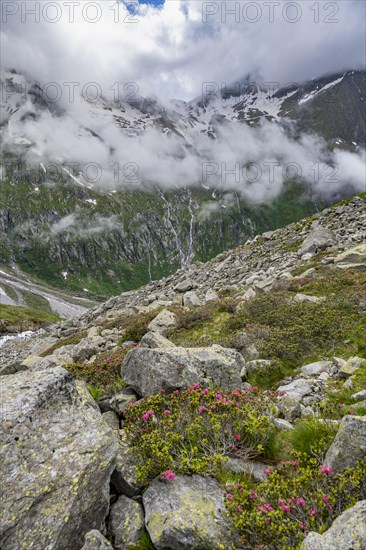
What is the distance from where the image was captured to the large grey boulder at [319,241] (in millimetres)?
36031

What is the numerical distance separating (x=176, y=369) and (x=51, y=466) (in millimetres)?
3708

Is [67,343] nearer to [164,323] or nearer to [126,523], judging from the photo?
[164,323]

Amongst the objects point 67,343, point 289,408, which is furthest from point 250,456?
point 67,343

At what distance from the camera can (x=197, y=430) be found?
6.54 meters

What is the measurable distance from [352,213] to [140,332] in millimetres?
36528

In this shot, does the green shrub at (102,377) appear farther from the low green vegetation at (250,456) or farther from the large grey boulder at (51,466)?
the large grey boulder at (51,466)

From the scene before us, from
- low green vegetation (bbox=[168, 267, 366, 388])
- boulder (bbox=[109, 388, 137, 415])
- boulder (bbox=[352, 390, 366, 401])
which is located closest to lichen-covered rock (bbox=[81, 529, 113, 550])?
boulder (bbox=[109, 388, 137, 415])

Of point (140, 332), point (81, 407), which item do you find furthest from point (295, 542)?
point (140, 332)

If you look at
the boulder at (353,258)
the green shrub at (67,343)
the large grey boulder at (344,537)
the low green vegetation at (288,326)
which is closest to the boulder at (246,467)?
the large grey boulder at (344,537)

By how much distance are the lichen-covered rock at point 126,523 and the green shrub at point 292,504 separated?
157cm

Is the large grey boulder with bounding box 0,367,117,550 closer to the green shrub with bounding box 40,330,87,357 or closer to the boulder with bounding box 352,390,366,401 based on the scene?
the boulder with bounding box 352,390,366,401

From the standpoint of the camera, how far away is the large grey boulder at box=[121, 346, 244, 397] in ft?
28.0

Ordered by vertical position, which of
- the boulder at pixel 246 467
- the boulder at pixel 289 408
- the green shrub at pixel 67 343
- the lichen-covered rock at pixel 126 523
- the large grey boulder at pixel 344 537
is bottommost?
the green shrub at pixel 67 343

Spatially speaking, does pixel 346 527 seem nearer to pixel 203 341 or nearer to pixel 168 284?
pixel 203 341
